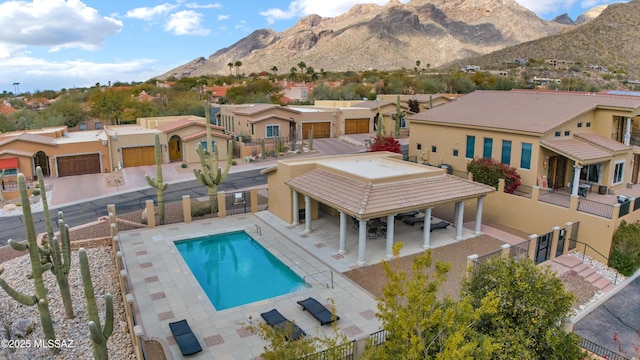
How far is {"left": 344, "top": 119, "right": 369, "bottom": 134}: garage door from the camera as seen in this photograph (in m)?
51.8

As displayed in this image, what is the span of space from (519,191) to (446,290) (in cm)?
1105

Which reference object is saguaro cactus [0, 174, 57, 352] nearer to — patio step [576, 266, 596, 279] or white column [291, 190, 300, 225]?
white column [291, 190, 300, 225]

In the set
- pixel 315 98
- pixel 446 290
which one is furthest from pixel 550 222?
pixel 315 98

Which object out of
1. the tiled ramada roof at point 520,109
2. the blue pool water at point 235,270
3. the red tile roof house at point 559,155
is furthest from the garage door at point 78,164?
the red tile roof house at point 559,155

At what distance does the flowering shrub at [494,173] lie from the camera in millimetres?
24984

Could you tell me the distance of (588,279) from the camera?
18.9 metres

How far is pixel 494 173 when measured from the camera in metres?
25.6

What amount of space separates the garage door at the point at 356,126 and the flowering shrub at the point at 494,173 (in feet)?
84.2

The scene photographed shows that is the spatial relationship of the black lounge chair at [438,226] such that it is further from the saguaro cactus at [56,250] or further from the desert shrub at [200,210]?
the saguaro cactus at [56,250]

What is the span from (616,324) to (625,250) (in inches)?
211

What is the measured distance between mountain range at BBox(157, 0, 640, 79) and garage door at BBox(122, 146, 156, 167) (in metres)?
102

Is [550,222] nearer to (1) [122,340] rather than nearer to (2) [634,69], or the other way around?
(1) [122,340]

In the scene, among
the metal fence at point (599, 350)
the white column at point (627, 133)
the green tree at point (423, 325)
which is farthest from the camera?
the white column at point (627, 133)

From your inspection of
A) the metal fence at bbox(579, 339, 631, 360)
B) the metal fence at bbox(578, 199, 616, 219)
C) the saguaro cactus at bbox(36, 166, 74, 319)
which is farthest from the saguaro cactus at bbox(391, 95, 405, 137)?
the saguaro cactus at bbox(36, 166, 74, 319)
